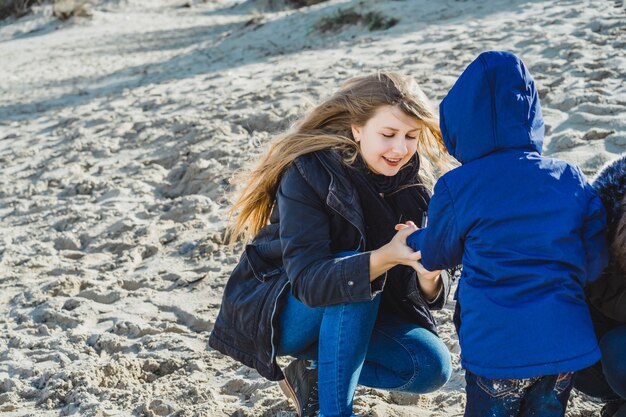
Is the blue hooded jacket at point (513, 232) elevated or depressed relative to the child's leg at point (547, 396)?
elevated

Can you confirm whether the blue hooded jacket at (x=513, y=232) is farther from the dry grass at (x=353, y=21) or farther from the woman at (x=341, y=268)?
the dry grass at (x=353, y=21)

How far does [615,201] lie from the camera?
7.07 feet

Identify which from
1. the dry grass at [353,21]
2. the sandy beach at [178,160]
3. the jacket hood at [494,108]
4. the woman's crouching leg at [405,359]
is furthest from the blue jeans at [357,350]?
the dry grass at [353,21]

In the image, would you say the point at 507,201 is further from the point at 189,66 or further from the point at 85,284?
the point at 189,66

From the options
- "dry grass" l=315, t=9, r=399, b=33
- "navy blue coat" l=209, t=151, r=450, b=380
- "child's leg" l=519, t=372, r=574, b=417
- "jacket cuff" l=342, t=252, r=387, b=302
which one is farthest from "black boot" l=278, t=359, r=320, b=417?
"dry grass" l=315, t=9, r=399, b=33

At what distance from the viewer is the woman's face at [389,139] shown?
8.58ft

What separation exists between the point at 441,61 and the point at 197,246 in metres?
2.89

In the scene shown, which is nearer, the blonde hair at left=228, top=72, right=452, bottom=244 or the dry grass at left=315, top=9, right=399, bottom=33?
the blonde hair at left=228, top=72, right=452, bottom=244

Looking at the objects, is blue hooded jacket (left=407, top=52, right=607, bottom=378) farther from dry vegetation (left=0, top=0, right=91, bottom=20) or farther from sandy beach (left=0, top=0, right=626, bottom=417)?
dry vegetation (left=0, top=0, right=91, bottom=20)

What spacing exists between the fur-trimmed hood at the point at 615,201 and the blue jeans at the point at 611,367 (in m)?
0.22

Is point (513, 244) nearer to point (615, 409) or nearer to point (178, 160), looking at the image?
point (615, 409)

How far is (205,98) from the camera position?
705 cm

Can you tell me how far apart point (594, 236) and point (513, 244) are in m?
0.22

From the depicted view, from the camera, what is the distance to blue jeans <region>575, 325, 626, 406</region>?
221cm
